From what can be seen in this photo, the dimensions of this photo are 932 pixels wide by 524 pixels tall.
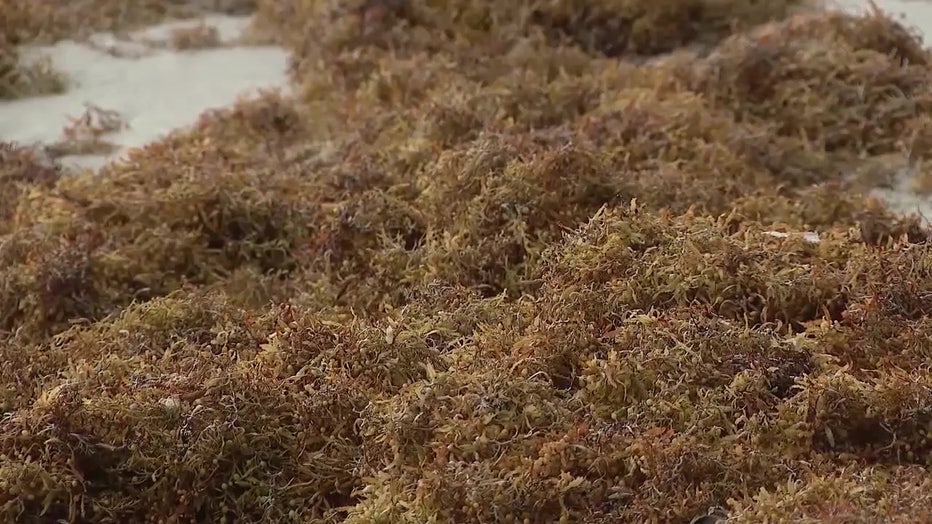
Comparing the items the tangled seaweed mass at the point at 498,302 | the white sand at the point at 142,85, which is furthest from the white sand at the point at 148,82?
the tangled seaweed mass at the point at 498,302

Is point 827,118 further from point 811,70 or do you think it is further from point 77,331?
point 77,331

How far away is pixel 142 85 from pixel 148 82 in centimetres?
4

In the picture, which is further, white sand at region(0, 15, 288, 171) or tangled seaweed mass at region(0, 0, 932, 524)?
white sand at region(0, 15, 288, 171)

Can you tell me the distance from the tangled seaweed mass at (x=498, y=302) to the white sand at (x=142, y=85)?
0.31m

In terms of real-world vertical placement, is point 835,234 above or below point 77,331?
above

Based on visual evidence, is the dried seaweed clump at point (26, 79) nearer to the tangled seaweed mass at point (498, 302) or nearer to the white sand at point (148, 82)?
the white sand at point (148, 82)

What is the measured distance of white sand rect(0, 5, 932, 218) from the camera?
394cm

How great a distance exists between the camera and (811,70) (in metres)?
3.64

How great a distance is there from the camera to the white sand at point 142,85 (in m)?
3.94

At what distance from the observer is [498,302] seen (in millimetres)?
2453

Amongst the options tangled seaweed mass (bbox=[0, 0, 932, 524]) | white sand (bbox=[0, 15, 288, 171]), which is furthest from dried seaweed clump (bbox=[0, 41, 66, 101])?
tangled seaweed mass (bbox=[0, 0, 932, 524])

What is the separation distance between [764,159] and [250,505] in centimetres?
212

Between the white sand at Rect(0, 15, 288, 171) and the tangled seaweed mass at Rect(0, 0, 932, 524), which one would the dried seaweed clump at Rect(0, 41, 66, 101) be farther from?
the tangled seaweed mass at Rect(0, 0, 932, 524)

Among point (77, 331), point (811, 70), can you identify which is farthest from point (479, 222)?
point (811, 70)
